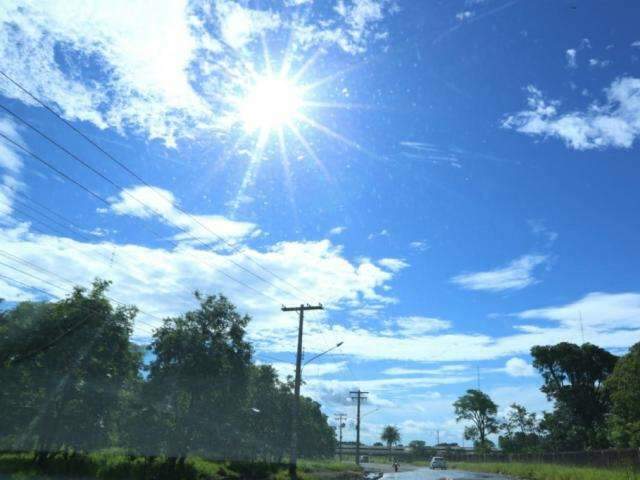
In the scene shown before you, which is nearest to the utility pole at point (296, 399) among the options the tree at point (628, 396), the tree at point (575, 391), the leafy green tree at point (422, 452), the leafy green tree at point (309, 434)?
the tree at point (628, 396)

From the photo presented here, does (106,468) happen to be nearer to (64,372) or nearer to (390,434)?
(64,372)

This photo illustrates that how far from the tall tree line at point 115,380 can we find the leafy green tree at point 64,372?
0.15 ft

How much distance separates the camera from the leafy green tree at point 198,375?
3112 cm

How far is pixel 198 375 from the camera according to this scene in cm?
3150

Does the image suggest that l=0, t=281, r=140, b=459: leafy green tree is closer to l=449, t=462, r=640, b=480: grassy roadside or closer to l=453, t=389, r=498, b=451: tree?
l=449, t=462, r=640, b=480: grassy roadside

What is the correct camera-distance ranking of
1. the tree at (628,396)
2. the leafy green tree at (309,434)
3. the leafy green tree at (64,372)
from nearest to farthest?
1. the leafy green tree at (64,372)
2. the tree at (628,396)
3. the leafy green tree at (309,434)

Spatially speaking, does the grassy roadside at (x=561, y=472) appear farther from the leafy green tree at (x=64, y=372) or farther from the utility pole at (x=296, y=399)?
the leafy green tree at (x=64, y=372)

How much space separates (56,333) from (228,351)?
9.91m

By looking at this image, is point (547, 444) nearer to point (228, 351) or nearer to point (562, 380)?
point (562, 380)

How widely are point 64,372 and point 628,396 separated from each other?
39092 millimetres

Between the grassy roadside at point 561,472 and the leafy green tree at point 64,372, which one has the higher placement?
the leafy green tree at point 64,372

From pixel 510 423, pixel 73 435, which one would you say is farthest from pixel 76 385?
pixel 510 423

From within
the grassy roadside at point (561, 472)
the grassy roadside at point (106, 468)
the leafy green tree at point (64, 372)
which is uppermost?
the leafy green tree at point (64, 372)

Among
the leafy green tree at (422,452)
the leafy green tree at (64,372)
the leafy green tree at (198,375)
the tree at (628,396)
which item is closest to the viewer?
the leafy green tree at (64,372)
